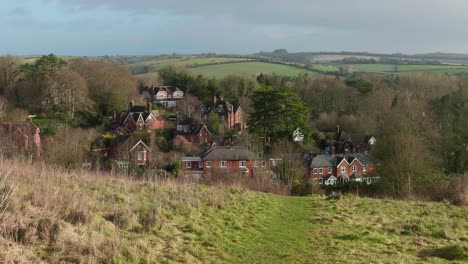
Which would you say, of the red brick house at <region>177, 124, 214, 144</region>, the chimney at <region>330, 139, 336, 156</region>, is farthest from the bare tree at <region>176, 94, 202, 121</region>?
the chimney at <region>330, 139, 336, 156</region>

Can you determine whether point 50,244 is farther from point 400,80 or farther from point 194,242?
point 400,80

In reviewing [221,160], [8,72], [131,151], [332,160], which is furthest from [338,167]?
[8,72]

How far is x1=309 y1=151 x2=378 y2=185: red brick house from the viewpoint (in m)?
45.2

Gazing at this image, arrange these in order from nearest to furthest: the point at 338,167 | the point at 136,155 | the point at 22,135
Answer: the point at 22,135
the point at 136,155
the point at 338,167

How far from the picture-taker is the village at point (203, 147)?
113ft

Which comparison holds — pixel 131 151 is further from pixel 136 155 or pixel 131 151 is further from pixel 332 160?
pixel 332 160

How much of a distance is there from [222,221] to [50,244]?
14.4 feet

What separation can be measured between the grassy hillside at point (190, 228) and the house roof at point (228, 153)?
28067mm

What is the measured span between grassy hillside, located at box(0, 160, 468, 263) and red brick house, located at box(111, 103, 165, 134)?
41736mm

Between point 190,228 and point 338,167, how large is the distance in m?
39.5

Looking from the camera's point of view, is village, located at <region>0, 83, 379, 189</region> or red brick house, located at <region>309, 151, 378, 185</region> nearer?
village, located at <region>0, 83, 379, 189</region>

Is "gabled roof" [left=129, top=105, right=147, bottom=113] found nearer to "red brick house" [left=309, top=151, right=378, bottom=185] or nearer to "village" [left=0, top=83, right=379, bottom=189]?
"village" [left=0, top=83, right=379, bottom=189]

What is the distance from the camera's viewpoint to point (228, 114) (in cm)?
6159

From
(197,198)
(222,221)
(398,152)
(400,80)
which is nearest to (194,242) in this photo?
(222,221)
